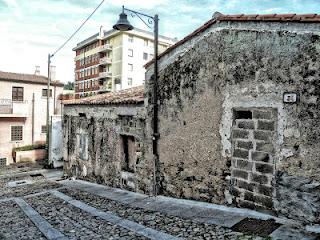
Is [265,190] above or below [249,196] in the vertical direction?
above

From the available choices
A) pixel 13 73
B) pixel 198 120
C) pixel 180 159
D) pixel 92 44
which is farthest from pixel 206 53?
pixel 92 44

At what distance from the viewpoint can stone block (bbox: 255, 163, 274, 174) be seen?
244 inches

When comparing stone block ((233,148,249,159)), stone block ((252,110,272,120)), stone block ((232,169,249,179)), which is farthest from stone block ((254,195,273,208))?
stone block ((252,110,272,120))

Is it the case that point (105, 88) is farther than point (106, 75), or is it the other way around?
point (105, 88)

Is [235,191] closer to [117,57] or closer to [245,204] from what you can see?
[245,204]

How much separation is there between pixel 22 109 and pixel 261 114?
78.1 ft

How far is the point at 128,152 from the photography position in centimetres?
1063

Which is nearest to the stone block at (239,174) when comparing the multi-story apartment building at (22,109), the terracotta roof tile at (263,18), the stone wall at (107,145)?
the stone wall at (107,145)

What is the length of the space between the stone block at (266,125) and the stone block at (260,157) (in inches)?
20.8

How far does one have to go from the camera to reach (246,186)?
21.7 ft

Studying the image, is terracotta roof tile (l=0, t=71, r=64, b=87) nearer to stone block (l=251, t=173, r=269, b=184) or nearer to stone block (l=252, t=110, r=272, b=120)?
stone block (l=252, t=110, r=272, b=120)

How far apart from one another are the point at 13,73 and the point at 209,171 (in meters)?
26.1

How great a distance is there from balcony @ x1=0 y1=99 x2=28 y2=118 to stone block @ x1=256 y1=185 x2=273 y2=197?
2299 cm

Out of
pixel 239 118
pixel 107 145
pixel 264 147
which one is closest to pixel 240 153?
pixel 264 147
